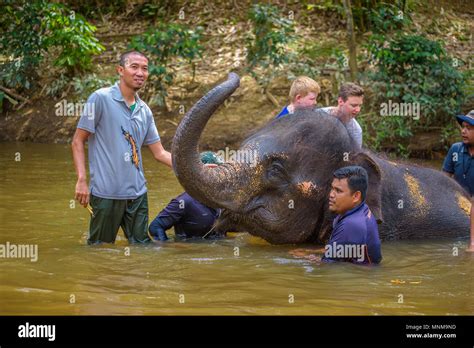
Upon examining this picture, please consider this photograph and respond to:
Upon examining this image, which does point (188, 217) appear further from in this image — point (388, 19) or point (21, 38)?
point (21, 38)

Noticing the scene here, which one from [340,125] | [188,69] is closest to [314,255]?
[340,125]

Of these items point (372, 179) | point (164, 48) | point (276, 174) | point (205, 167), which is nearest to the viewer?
point (205, 167)

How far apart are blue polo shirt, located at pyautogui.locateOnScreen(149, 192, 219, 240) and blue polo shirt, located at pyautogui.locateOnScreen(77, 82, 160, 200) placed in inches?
22.3

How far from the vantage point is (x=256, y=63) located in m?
15.8

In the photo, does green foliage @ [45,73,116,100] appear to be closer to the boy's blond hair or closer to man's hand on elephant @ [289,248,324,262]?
the boy's blond hair

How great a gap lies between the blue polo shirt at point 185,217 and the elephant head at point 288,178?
2.18 ft

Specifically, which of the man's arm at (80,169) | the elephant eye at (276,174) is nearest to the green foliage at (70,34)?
the man's arm at (80,169)

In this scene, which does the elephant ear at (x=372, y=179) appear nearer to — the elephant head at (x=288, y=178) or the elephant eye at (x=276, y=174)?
the elephant head at (x=288, y=178)

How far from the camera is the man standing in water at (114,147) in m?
7.39

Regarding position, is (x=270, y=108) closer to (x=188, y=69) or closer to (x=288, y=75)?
(x=288, y=75)

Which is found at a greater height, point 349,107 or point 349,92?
point 349,92

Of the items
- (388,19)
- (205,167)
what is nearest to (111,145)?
(205,167)

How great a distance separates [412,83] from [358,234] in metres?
8.26

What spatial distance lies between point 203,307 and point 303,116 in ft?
9.45
